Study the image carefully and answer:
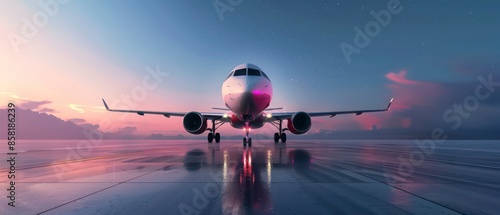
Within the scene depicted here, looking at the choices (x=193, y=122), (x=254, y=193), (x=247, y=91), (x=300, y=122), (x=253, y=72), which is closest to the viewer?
(x=254, y=193)

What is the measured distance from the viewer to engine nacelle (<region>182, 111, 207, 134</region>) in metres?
22.8

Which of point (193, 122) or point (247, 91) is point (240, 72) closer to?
point (247, 91)

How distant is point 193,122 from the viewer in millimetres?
23156

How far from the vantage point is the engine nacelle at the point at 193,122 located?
74.9 ft

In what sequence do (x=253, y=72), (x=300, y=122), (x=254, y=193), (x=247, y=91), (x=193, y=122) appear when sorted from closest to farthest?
(x=254, y=193), (x=247, y=91), (x=253, y=72), (x=300, y=122), (x=193, y=122)

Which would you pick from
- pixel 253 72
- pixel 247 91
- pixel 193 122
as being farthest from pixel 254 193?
pixel 193 122

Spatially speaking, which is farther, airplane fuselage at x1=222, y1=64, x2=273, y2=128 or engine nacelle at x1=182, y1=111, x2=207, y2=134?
engine nacelle at x1=182, y1=111, x2=207, y2=134

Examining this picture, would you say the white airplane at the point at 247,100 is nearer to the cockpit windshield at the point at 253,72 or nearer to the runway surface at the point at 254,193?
the cockpit windshield at the point at 253,72

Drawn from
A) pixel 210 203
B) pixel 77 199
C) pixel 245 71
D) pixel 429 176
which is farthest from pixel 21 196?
pixel 245 71

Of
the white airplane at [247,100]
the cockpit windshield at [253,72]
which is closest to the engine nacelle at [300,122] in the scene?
the white airplane at [247,100]

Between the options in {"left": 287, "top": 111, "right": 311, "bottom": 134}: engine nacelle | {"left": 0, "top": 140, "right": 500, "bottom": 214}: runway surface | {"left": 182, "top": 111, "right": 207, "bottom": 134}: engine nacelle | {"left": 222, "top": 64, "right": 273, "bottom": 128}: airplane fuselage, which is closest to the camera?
{"left": 0, "top": 140, "right": 500, "bottom": 214}: runway surface

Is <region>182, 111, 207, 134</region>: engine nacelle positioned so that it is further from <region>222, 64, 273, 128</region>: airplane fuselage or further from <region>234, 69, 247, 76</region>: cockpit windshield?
<region>234, 69, 247, 76</region>: cockpit windshield

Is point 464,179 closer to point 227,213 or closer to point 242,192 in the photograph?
point 242,192

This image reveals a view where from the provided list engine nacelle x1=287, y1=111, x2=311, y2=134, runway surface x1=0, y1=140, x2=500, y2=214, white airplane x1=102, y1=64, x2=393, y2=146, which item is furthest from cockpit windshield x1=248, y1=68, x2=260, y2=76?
runway surface x1=0, y1=140, x2=500, y2=214
